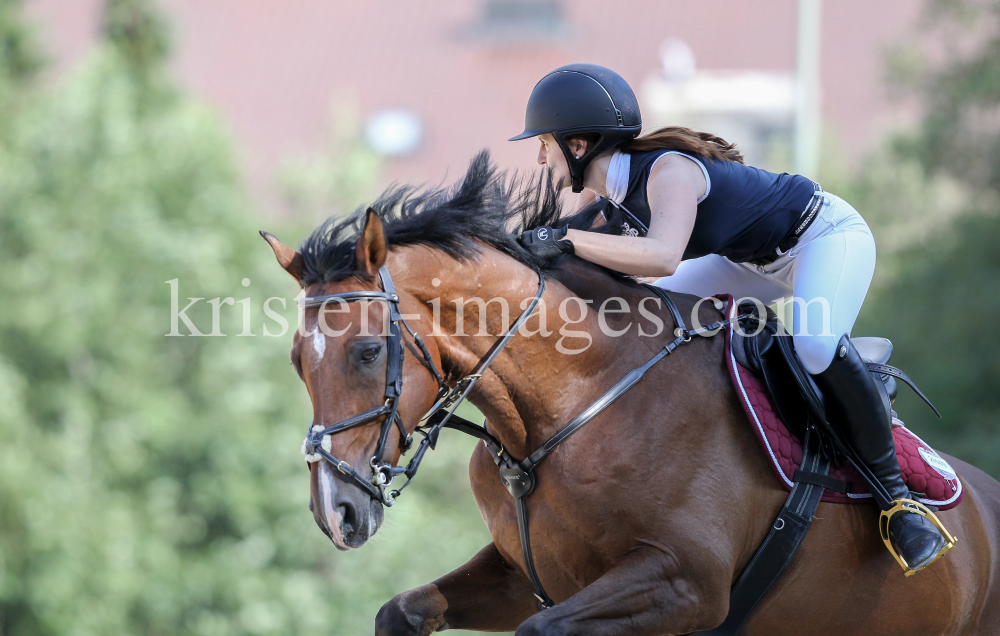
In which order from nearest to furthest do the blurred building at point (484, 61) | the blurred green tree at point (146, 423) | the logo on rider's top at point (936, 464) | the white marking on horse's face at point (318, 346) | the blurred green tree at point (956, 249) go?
the white marking on horse's face at point (318, 346)
the logo on rider's top at point (936, 464)
the blurred green tree at point (956, 249)
the blurred green tree at point (146, 423)
the blurred building at point (484, 61)

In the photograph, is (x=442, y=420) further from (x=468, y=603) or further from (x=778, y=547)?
(x=778, y=547)

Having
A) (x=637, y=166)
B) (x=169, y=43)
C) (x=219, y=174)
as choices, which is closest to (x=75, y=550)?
(x=219, y=174)

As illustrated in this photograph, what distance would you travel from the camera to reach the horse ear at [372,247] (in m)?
3.17

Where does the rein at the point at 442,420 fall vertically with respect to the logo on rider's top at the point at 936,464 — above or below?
above

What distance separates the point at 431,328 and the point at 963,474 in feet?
8.46

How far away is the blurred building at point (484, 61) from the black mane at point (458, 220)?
25178 mm

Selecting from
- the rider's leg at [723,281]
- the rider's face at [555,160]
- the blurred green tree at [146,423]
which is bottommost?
the blurred green tree at [146,423]

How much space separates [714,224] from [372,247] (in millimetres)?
1281

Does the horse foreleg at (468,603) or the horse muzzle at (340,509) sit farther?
the horse foreleg at (468,603)

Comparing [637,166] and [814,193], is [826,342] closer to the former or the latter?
[814,193]

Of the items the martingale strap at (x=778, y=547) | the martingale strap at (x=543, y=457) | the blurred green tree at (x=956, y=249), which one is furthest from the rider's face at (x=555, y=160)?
the blurred green tree at (x=956, y=249)

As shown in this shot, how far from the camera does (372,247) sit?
3230mm

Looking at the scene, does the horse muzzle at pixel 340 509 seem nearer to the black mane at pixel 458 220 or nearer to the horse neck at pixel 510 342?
the horse neck at pixel 510 342

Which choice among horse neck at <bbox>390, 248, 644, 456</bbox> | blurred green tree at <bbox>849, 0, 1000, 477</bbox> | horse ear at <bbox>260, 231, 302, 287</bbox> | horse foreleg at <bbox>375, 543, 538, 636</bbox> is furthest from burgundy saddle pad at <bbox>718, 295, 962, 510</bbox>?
blurred green tree at <bbox>849, 0, 1000, 477</bbox>
